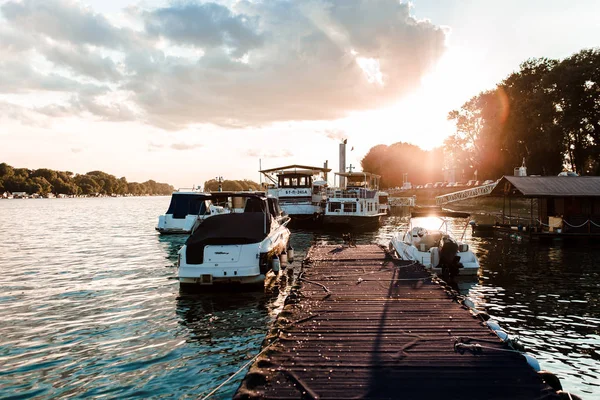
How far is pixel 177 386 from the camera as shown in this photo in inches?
314

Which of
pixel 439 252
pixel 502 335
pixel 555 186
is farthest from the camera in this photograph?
pixel 555 186

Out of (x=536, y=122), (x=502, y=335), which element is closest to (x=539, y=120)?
(x=536, y=122)

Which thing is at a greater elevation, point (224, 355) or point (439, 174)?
point (439, 174)

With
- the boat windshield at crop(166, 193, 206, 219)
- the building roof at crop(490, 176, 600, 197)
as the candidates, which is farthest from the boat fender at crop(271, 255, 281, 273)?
the boat windshield at crop(166, 193, 206, 219)

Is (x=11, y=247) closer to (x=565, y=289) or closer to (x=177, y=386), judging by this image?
(x=177, y=386)

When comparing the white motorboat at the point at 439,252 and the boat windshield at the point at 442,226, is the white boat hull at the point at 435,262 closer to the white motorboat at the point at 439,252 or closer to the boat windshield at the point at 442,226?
the white motorboat at the point at 439,252

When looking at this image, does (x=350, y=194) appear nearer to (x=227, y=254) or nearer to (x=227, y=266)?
(x=227, y=254)

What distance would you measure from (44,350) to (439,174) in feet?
407

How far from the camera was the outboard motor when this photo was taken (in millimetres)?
16812

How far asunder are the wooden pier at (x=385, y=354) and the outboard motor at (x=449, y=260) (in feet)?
19.4

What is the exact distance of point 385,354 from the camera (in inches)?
269

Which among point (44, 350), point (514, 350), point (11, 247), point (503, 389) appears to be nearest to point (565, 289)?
point (514, 350)

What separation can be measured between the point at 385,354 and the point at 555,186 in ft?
A: 96.2

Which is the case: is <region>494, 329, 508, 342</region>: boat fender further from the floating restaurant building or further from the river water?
the floating restaurant building
